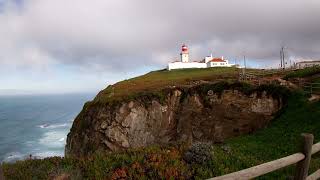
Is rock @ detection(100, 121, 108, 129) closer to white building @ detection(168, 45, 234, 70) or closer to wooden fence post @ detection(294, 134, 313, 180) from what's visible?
wooden fence post @ detection(294, 134, 313, 180)

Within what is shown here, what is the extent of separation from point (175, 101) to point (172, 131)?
154 inches

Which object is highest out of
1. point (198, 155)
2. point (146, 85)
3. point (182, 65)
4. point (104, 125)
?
point (182, 65)

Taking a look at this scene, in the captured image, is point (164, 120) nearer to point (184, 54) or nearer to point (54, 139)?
point (54, 139)

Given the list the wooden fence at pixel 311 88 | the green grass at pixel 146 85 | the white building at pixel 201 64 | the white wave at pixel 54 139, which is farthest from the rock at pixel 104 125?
the white building at pixel 201 64

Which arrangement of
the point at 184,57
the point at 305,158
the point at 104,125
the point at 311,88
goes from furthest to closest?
1. the point at 184,57
2. the point at 104,125
3. the point at 311,88
4. the point at 305,158

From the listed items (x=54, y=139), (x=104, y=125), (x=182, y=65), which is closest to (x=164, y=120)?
(x=104, y=125)

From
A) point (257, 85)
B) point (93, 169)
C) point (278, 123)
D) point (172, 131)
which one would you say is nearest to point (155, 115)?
point (172, 131)

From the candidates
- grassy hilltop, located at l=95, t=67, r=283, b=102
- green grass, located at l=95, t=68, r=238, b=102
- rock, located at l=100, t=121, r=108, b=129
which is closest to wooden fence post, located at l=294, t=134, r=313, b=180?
rock, located at l=100, t=121, r=108, b=129

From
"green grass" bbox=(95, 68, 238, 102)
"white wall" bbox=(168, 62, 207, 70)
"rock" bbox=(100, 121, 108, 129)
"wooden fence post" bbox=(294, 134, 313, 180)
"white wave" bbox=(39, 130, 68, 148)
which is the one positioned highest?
"white wall" bbox=(168, 62, 207, 70)

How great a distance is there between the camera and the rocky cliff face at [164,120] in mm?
45812

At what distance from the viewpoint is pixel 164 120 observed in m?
51.0

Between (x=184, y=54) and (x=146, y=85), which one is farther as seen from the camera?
(x=184, y=54)

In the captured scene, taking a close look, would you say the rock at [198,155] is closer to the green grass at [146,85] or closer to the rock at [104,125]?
the rock at [104,125]

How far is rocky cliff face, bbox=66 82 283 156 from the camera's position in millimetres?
45812
